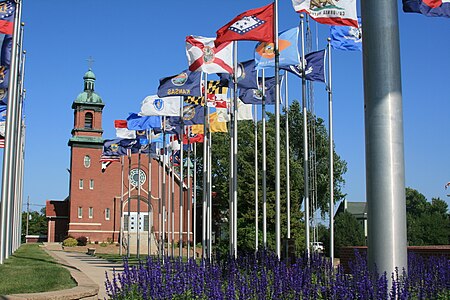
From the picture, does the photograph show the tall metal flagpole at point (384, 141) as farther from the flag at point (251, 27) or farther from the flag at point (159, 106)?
the flag at point (159, 106)

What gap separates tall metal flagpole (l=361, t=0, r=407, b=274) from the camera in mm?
8594

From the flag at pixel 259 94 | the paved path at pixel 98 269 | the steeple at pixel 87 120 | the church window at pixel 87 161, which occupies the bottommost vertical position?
the paved path at pixel 98 269

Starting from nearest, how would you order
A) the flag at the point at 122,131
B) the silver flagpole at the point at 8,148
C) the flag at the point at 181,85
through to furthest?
the silver flagpole at the point at 8,148 < the flag at the point at 181,85 < the flag at the point at 122,131

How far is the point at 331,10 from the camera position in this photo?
1738 centimetres

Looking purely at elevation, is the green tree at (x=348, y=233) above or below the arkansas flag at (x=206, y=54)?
below

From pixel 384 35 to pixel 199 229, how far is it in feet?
225

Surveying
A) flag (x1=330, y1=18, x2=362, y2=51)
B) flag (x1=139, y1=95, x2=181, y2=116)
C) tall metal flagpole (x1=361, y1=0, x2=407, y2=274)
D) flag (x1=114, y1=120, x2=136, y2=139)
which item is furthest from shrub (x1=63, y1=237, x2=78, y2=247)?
tall metal flagpole (x1=361, y1=0, x2=407, y2=274)

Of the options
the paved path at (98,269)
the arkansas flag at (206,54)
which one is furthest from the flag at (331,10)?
the paved path at (98,269)

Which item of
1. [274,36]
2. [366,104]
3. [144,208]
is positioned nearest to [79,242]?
[144,208]

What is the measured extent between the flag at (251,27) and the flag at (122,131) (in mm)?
19095

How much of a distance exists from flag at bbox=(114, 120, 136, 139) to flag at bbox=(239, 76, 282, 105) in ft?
44.6

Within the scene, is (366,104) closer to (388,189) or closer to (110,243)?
(388,189)

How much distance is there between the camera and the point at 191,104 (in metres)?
27.6

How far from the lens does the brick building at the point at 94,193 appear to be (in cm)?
6919
